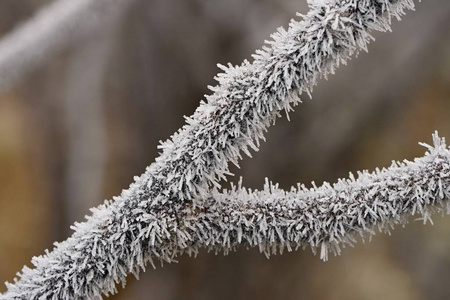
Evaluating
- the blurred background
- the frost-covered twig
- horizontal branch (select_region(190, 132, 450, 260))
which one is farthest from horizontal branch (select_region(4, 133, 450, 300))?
the blurred background

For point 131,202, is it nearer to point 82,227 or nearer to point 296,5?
point 82,227

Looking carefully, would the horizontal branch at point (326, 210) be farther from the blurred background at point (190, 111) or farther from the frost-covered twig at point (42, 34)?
the blurred background at point (190, 111)

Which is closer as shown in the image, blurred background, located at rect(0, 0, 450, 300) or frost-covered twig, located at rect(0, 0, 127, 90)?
frost-covered twig, located at rect(0, 0, 127, 90)

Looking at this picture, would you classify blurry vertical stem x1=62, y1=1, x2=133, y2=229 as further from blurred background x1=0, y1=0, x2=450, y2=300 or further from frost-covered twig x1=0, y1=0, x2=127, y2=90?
frost-covered twig x1=0, y1=0, x2=127, y2=90

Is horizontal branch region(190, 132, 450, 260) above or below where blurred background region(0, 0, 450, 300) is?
below

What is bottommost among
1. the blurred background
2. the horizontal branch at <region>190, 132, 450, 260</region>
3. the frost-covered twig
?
the horizontal branch at <region>190, 132, 450, 260</region>

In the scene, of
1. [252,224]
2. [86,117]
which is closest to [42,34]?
[252,224]

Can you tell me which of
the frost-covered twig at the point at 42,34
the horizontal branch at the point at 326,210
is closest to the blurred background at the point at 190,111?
the frost-covered twig at the point at 42,34

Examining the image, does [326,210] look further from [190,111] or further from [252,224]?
[190,111]
